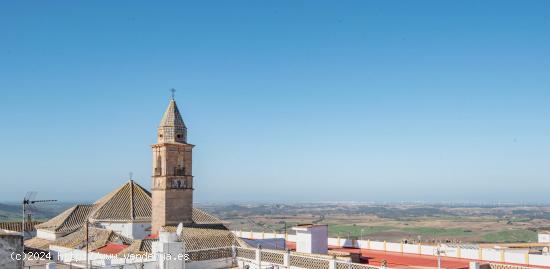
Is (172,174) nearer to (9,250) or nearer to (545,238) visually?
(545,238)

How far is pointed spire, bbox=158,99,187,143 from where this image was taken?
36719 millimetres

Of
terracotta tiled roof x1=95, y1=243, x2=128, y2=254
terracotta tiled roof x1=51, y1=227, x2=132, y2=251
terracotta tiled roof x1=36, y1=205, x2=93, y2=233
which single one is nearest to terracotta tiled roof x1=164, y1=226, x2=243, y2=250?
terracotta tiled roof x1=95, y1=243, x2=128, y2=254

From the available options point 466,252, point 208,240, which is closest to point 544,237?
point 466,252

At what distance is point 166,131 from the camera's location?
36.8 m

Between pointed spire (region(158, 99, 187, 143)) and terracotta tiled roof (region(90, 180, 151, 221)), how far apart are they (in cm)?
600

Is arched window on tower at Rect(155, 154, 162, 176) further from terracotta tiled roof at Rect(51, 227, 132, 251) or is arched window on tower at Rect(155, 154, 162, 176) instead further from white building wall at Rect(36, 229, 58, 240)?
white building wall at Rect(36, 229, 58, 240)

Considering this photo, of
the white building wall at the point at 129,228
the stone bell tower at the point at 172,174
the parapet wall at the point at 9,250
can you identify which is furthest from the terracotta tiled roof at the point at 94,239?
the parapet wall at the point at 9,250

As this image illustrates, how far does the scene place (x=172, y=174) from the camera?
119ft

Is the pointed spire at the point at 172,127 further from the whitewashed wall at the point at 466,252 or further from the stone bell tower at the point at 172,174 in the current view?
the whitewashed wall at the point at 466,252

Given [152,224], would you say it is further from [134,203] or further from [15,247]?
[15,247]

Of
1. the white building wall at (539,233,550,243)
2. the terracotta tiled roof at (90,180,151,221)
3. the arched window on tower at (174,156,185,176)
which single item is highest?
the arched window on tower at (174,156,185,176)

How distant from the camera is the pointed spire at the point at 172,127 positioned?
1446 inches

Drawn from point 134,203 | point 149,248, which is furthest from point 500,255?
point 134,203

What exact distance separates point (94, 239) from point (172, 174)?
5.81 m
